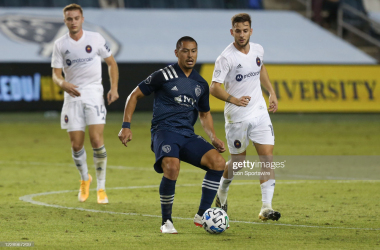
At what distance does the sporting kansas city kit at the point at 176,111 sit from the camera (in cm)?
628

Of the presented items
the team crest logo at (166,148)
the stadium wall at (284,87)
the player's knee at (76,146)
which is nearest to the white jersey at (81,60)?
the player's knee at (76,146)

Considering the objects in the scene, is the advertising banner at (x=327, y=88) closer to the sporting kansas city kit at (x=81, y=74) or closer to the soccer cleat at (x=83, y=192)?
the sporting kansas city kit at (x=81, y=74)

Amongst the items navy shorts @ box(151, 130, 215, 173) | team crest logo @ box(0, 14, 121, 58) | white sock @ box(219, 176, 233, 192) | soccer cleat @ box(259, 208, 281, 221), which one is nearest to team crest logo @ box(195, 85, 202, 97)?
navy shorts @ box(151, 130, 215, 173)

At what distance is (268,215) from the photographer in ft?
22.2

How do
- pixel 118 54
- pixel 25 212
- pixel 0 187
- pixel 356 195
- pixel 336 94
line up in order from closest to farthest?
pixel 25 212 → pixel 356 195 → pixel 0 187 → pixel 336 94 → pixel 118 54

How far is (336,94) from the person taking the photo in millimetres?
20906

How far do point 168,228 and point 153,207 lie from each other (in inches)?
65.5

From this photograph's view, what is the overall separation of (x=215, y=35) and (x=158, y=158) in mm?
20073

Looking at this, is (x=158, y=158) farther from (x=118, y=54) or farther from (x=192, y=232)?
(x=118, y=54)

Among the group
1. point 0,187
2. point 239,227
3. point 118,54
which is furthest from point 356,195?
point 118,54

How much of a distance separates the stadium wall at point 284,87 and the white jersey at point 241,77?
13.0 m

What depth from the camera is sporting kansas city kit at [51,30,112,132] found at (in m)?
8.41
